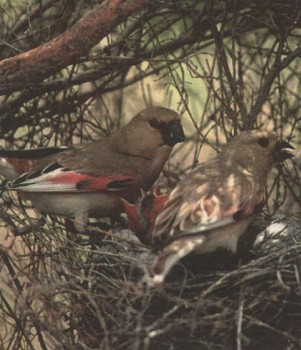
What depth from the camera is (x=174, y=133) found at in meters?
4.25

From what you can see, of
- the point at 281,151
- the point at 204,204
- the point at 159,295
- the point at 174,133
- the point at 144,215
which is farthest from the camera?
the point at 174,133

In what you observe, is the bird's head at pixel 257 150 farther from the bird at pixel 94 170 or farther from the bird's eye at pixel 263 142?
the bird at pixel 94 170

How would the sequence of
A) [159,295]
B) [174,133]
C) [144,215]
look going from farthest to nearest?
[174,133]
[144,215]
[159,295]

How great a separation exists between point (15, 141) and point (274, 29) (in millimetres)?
1099

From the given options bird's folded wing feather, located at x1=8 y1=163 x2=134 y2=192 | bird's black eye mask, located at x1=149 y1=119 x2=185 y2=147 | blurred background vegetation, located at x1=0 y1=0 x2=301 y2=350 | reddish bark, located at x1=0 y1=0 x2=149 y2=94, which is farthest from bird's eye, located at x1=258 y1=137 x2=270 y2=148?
reddish bark, located at x1=0 y1=0 x2=149 y2=94

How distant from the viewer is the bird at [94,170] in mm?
4117

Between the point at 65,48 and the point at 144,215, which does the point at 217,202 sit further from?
the point at 65,48

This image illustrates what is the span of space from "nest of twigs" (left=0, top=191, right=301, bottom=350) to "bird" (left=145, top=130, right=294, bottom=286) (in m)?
0.06

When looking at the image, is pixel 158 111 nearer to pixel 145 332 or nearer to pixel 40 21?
pixel 40 21

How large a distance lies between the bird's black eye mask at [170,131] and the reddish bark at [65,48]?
0.61m

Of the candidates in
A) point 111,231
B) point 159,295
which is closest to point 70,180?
point 111,231

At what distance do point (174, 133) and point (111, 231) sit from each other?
42cm

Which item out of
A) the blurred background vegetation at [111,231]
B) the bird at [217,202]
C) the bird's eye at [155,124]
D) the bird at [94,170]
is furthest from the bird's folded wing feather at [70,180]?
the bird at [217,202]

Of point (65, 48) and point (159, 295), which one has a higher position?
→ point (65, 48)
